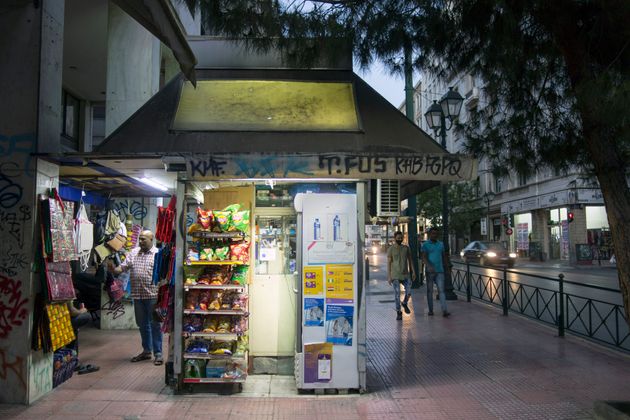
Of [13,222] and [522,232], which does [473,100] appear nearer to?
[13,222]

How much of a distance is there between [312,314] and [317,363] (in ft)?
1.85

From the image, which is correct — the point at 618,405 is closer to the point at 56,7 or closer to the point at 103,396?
the point at 103,396

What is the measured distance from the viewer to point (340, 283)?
6.03 meters

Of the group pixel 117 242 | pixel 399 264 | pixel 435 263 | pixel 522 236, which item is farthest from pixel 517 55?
pixel 522 236

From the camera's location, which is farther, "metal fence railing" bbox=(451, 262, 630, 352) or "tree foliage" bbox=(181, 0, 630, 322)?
"metal fence railing" bbox=(451, 262, 630, 352)

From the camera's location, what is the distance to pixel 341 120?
696cm

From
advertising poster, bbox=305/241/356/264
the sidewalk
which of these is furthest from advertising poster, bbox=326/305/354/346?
the sidewalk

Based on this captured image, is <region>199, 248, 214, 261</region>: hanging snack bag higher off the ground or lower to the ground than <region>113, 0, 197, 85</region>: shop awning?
lower

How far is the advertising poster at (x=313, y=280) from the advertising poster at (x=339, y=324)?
0.23 metres

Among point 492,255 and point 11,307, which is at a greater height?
point 492,255

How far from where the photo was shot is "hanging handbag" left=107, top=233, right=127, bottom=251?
907cm

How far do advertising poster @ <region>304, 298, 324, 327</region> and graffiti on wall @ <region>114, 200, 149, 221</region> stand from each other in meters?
5.75

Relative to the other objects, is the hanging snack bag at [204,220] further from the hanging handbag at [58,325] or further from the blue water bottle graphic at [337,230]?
the hanging handbag at [58,325]

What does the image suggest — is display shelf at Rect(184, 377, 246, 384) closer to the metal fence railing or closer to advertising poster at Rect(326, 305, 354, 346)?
advertising poster at Rect(326, 305, 354, 346)
